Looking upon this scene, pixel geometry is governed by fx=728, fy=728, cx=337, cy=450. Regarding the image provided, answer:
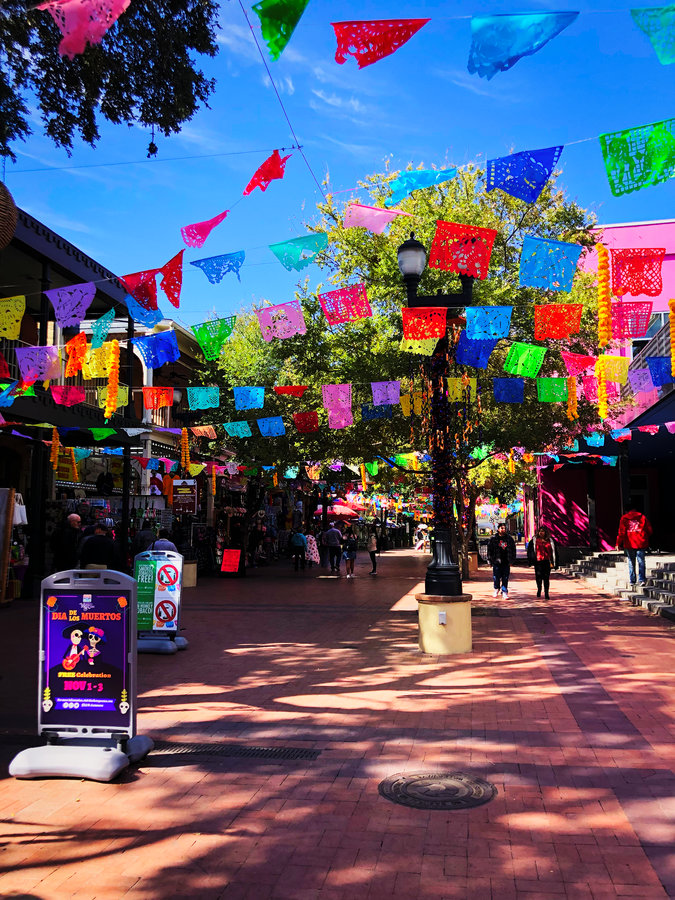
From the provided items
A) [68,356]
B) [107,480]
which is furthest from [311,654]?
[107,480]

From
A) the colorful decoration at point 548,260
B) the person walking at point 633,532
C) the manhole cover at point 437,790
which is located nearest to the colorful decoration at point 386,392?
the colorful decoration at point 548,260

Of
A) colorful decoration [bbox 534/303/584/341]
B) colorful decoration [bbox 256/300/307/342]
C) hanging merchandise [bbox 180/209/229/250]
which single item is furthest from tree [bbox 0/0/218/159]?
colorful decoration [bbox 534/303/584/341]

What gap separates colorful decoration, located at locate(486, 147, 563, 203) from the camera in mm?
8828

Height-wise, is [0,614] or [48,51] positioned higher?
[48,51]

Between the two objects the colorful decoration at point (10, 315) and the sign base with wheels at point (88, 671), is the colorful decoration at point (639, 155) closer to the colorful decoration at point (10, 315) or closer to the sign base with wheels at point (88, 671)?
the sign base with wheels at point (88, 671)

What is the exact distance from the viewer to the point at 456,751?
18.8 feet

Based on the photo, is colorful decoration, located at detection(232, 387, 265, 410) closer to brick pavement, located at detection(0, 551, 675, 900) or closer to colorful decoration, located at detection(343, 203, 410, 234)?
colorful decoration, located at detection(343, 203, 410, 234)

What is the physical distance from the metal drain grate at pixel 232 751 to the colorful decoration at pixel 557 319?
8880 millimetres

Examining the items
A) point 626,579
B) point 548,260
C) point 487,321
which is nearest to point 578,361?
point 487,321

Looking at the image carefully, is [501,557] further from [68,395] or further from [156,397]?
[68,395]

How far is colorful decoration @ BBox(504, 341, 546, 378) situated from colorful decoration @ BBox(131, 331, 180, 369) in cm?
646

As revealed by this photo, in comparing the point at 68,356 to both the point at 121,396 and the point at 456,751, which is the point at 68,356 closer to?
the point at 121,396

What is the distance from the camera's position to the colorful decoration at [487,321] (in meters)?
12.1

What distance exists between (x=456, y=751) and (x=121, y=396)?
13608mm
